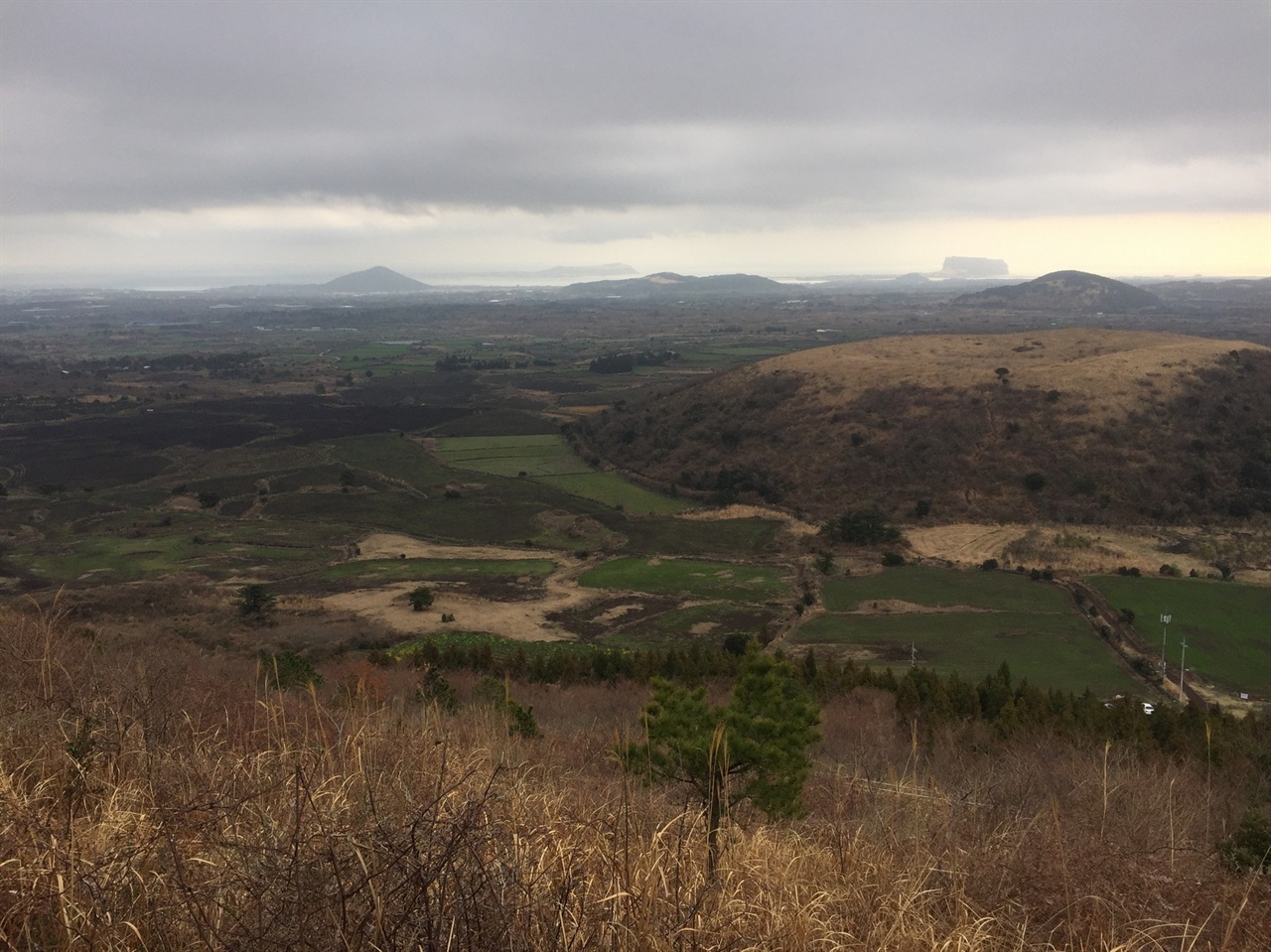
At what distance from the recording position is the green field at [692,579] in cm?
5159

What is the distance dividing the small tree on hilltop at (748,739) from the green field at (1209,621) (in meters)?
34.0

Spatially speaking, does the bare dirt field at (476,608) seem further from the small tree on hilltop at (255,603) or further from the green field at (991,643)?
the green field at (991,643)

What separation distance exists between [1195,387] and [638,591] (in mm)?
59823

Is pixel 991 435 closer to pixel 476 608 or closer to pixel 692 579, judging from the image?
pixel 692 579

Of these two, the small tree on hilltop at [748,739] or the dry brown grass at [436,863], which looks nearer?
the dry brown grass at [436,863]

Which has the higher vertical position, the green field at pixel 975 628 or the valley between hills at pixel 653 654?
the valley between hills at pixel 653 654

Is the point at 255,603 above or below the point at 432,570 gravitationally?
above

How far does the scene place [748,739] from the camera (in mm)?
12914

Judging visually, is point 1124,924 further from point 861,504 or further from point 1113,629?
point 861,504

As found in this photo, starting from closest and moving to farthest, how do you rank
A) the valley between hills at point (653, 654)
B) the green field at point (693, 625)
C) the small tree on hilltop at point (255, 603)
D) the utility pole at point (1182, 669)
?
the valley between hills at point (653, 654)
the utility pole at point (1182, 669)
the green field at point (693, 625)
the small tree on hilltop at point (255, 603)

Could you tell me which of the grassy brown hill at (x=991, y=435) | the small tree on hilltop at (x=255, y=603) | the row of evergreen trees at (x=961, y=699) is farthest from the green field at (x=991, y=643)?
the small tree on hilltop at (x=255, y=603)

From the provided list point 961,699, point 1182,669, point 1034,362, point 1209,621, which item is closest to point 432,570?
point 961,699

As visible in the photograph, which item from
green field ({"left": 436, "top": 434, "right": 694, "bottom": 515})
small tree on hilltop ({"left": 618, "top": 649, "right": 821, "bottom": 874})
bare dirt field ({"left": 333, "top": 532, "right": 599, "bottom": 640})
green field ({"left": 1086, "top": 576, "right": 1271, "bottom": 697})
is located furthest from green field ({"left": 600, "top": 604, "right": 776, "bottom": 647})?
small tree on hilltop ({"left": 618, "top": 649, "right": 821, "bottom": 874})

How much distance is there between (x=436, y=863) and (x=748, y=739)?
926 cm
